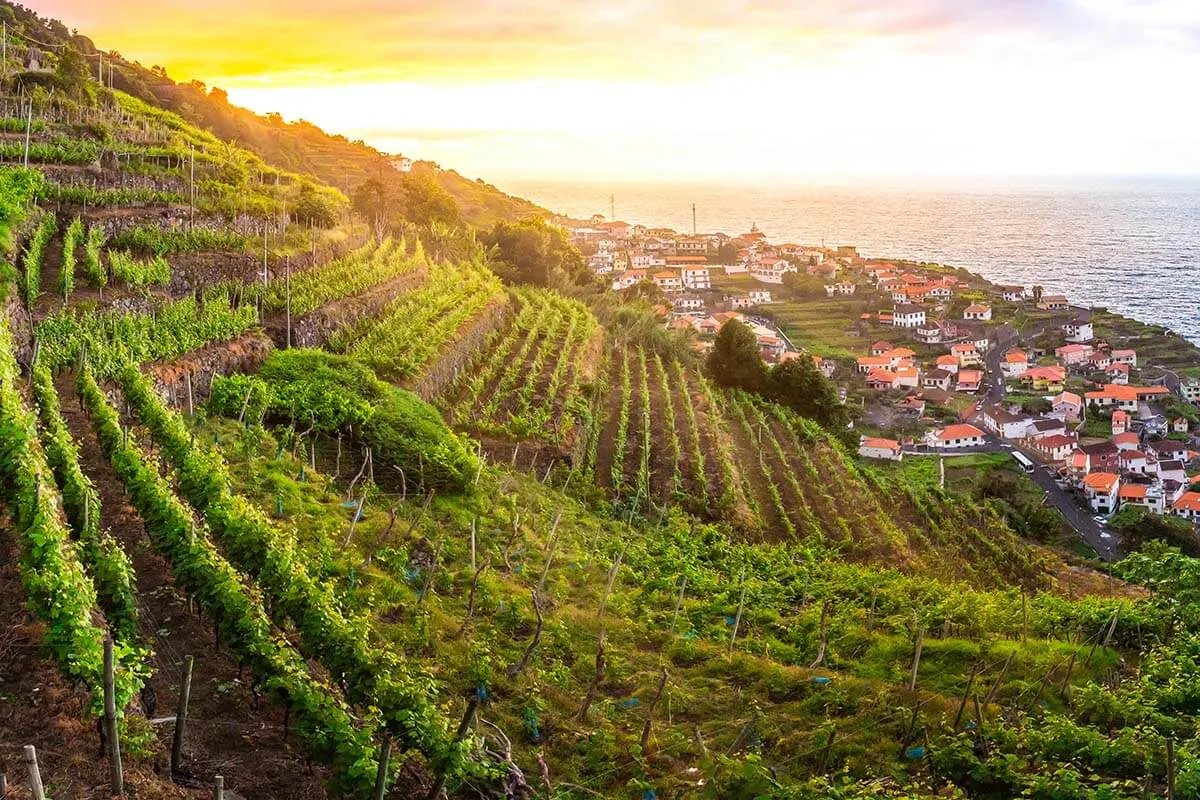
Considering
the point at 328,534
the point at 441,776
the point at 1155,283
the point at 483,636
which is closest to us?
the point at 441,776

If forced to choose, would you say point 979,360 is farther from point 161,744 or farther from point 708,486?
point 161,744

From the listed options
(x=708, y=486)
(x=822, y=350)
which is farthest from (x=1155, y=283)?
(x=708, y=486)

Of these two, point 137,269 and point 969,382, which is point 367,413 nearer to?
point 137,269

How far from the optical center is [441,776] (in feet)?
23.6

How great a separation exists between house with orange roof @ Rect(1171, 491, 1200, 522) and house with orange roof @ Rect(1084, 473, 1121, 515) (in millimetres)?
2446

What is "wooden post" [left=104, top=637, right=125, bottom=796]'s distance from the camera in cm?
621

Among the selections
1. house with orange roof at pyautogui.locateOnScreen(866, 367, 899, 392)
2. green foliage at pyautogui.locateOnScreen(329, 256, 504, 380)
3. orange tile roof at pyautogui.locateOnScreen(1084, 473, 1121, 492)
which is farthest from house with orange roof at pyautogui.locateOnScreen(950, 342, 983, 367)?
green foliage at pyautogui.locateOnScreen(329, 256, 504, 380)

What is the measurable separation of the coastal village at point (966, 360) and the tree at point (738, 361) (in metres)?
5.39

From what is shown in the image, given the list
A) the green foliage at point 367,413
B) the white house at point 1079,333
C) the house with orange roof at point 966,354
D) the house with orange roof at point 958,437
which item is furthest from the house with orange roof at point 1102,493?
the green foliage at point 367,413

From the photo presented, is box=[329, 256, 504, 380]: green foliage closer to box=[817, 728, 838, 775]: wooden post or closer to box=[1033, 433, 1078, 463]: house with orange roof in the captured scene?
box=[817, 728, 838, 775]: wooden post

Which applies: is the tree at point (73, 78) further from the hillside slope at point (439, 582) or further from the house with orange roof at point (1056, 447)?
the house with orange roof at point (1056, 447)

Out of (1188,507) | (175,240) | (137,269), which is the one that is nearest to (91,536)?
(137,269)

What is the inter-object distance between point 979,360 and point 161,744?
72.3m

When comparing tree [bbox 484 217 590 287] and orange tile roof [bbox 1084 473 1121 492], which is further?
orange tile roof [bbox 1084 473 1121 492]
